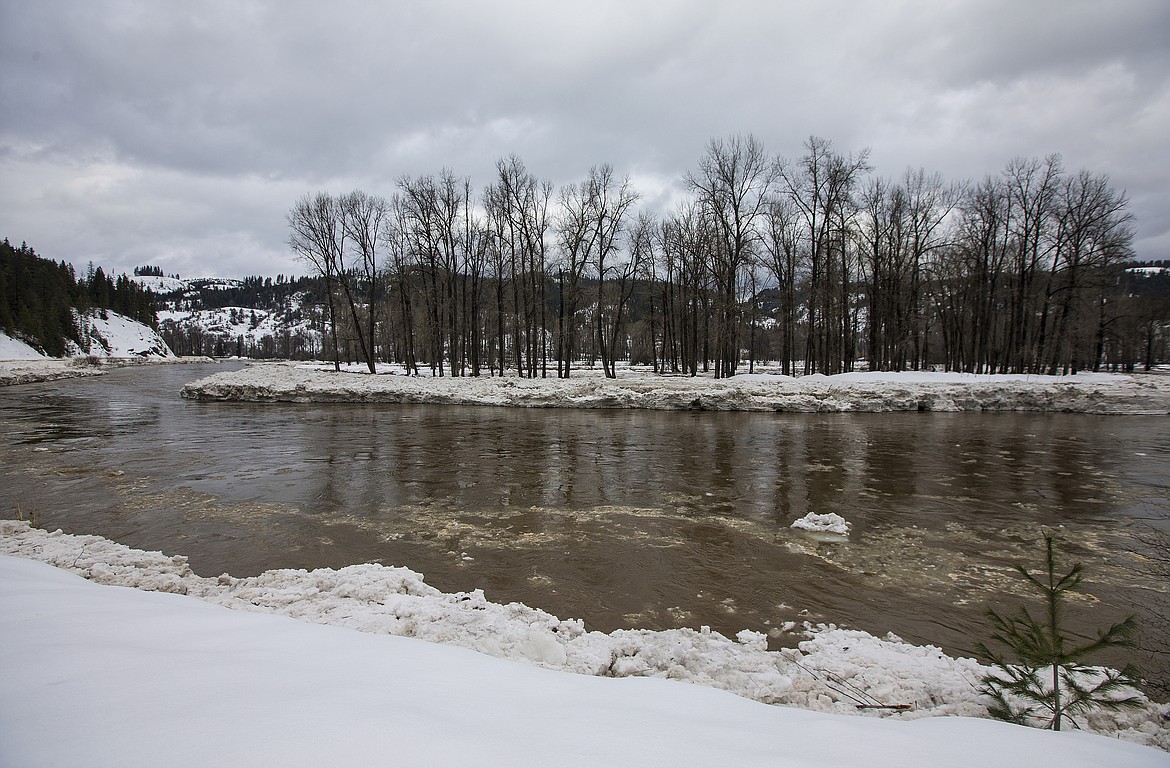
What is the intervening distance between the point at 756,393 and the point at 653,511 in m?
A: 16.6

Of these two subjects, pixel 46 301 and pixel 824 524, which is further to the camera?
pixel 46 301

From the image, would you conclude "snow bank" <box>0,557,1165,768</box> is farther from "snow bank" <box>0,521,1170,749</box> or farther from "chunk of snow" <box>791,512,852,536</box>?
"chunk of snow" <box>791,512,852,536</box>

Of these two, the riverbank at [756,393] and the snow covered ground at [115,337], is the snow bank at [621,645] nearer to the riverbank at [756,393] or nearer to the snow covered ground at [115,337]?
the riverbank at [756,393]

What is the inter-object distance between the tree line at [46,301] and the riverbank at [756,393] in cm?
6097

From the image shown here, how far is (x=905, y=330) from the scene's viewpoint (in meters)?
36.0

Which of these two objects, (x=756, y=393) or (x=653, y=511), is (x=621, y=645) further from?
(x=756, y=393)

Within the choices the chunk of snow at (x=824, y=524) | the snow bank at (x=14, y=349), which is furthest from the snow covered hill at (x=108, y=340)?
the chunk of snow at (x=824, y=524)

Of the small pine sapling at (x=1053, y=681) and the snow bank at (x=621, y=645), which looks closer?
the small pine sapling at (x=1053, y=681)

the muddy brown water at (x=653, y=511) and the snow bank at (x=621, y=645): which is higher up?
the snow bank at (x=621, y=645)

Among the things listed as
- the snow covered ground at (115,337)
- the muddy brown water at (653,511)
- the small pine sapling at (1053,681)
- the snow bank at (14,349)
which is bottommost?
the muddy brown water at (653,511)

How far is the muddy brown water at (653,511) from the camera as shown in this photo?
465cm

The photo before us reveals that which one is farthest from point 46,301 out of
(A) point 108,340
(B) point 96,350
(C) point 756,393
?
(C) point 756,393

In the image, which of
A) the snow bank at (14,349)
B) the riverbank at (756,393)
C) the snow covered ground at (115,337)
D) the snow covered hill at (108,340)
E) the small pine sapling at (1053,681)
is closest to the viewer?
the small pine sapling at (1053,681)

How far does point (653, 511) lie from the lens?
290 inches
